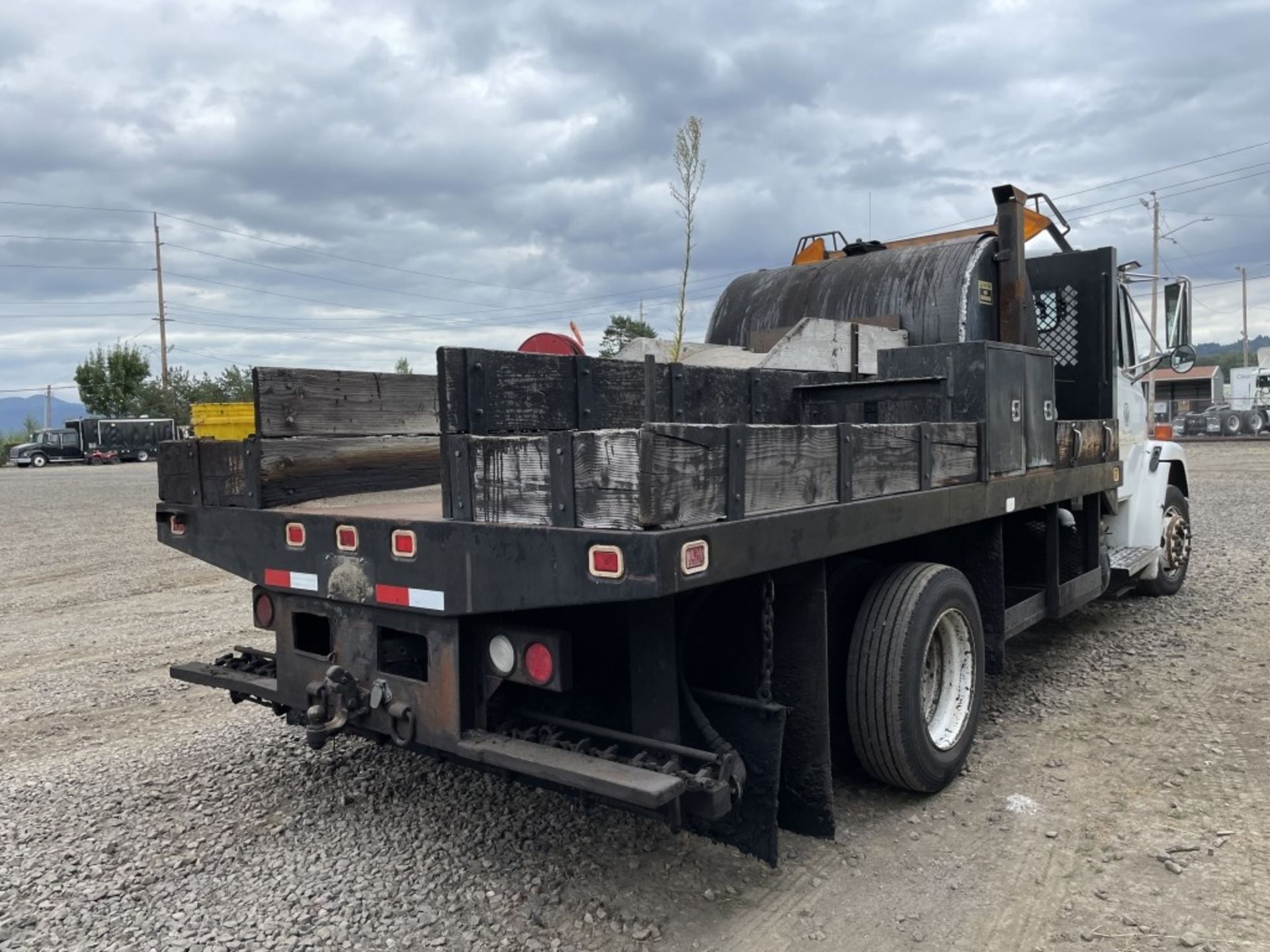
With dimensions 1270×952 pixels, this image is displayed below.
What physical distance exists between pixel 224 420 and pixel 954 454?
2924 millimetres

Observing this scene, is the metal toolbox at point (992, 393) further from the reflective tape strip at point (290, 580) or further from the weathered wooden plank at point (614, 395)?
the reflective tape strip at point (290, 580)

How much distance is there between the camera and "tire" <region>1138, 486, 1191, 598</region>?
7.38 meters

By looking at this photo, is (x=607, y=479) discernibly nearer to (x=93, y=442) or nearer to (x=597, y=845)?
(x=597, y=845)

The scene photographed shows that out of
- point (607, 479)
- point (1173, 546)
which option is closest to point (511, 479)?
point (607, 479)

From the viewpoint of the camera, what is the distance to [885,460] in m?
3.35

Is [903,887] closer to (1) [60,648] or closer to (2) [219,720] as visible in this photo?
(2) [219,720]

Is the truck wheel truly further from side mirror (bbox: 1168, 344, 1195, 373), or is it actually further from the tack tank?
side mirror (bbox: 1168, 344, 1195, 373)

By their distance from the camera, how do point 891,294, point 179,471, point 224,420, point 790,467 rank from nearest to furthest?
point 790,467, point 179,471, point 224,420, point 891,294

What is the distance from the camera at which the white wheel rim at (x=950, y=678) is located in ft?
13.2

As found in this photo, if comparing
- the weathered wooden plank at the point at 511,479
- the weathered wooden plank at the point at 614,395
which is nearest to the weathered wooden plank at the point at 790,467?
the weathered wooden plank at the point at 511,479

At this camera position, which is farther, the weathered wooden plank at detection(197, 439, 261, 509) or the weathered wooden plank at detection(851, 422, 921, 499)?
the weathered wooden plank at detection(197, 439, 261, 509)

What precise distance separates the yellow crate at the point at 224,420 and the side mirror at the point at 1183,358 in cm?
557

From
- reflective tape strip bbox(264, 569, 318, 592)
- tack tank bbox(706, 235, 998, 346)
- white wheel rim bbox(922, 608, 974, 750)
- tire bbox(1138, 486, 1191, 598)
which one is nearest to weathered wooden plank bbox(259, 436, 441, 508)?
reflective tape strip bbox(264, 569, 318, 592)

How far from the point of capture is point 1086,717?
16.0 ft
